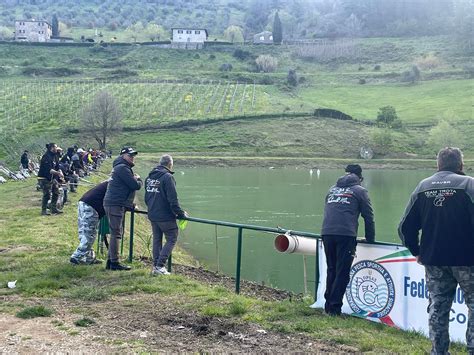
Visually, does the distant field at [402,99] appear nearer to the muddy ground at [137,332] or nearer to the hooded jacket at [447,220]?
the muddy ground at [137,332]

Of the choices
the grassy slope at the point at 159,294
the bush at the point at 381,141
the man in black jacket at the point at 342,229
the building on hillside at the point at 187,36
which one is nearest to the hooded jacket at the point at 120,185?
the grassy slope at the point at 159,294

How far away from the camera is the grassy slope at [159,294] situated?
23.6ft

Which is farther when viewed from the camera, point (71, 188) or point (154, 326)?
point (71, 188)

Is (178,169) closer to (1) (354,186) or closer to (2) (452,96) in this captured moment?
(1) (354,186)

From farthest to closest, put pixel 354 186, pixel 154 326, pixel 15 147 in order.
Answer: pixel 15 147 < pixel 354 186 < pixel 154 326

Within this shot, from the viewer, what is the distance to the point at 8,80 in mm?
110875

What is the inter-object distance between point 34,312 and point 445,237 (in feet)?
17.4

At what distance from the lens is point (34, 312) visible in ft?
25.3

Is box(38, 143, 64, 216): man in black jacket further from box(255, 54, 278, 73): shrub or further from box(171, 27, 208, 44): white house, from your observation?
box(171, 27, 208, 44): white house

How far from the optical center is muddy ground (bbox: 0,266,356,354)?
255 inches

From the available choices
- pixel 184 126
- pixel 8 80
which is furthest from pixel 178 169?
pixel 8 80

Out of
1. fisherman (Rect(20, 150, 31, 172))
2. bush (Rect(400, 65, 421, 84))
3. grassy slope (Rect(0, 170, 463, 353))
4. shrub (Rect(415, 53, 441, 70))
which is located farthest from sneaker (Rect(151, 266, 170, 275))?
shrub (Rect(415, 53, 441, 70))

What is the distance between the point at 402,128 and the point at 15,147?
191ft

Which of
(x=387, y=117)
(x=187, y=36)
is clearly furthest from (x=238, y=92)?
(x=187, y=36)
